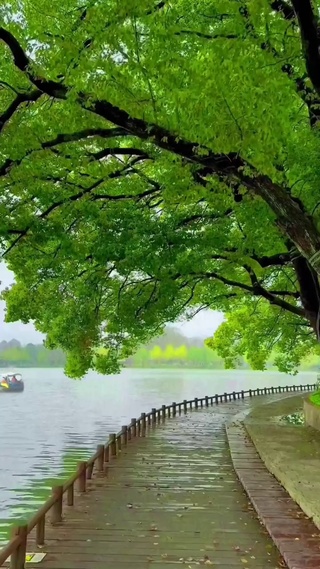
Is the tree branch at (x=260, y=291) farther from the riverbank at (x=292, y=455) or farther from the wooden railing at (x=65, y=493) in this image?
the wooden railing at (x=65, y=493)

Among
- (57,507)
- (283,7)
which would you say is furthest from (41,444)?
(283,7)

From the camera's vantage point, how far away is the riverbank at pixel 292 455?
9.62 metres

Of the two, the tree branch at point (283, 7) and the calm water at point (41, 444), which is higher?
the tree branch at point (283, 7)

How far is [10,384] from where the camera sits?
295ft

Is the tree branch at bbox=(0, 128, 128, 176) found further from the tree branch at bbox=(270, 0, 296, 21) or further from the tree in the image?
the tree branch at bbox=(270, 0, 296, 21)

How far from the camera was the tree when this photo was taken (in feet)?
24.3

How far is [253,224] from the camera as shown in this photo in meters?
13.9

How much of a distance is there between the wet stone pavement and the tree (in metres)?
4.06

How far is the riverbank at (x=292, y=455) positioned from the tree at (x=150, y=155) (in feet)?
11.6

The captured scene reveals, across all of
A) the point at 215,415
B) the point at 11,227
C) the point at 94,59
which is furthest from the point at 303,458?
the point at 215,415

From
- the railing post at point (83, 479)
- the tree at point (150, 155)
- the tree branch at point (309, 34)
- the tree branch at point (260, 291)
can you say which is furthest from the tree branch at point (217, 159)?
the tree branch at point (260, 291)

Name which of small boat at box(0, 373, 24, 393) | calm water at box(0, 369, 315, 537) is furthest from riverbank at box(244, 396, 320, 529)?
small boat at box(0, 373, 24, 393)

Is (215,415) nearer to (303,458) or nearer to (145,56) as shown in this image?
(303,458)

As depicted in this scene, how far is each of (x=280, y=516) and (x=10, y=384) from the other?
8560 centimetres
